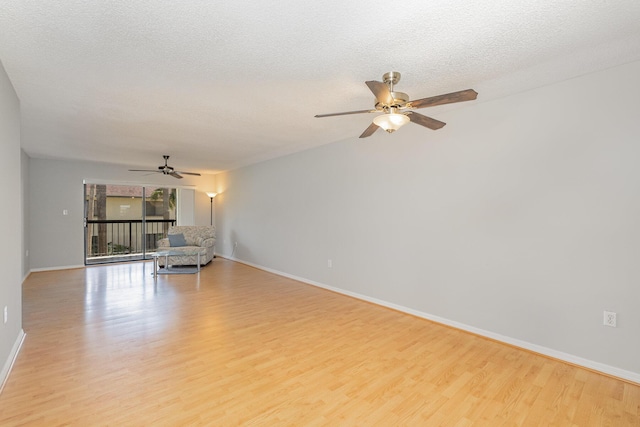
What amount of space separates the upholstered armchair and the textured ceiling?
3.36 meters

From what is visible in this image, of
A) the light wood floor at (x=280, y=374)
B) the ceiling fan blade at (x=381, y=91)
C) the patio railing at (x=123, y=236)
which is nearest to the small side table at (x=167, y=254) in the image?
the light wood floor at (x=280, y=374)

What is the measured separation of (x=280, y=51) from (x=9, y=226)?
259 cm

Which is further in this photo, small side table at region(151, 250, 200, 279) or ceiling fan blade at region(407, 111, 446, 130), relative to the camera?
small side table at region(151, 250, 200, 279)

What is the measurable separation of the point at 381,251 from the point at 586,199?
2.17m

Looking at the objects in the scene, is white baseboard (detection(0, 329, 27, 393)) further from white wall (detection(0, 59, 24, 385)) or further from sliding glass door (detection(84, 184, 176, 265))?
sliding glass door (detection(84, 184, 176, 265))

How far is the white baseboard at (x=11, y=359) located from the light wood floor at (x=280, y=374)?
0.14 ft

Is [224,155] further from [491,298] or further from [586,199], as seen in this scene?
[586,199]

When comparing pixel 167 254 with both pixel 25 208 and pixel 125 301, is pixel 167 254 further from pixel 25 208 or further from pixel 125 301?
pixel 25 208

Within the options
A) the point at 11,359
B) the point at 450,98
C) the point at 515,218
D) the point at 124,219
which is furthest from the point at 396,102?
the point at 124,219

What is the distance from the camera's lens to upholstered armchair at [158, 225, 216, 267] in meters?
6.25

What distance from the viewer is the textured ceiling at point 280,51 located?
166 centimetres

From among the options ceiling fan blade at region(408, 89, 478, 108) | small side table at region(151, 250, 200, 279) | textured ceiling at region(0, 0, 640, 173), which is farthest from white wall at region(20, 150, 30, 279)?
ceiling fan blade at region(408, 89, 478, 108)

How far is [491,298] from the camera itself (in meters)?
2.95

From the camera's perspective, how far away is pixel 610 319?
7.59 ft
